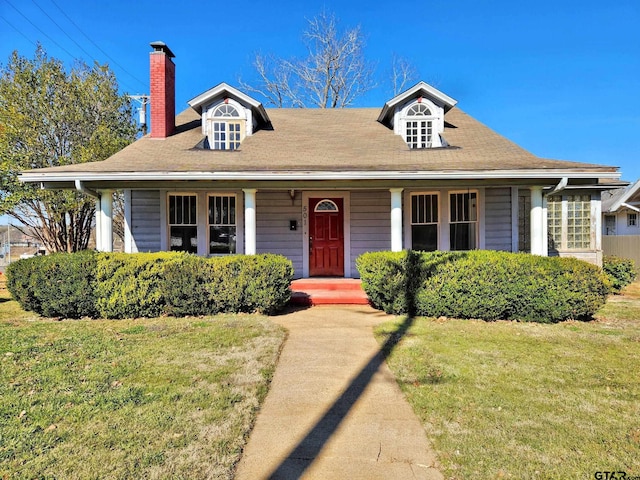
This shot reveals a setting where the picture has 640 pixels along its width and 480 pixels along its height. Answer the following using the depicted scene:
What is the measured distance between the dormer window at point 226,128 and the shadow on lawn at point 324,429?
311 inches

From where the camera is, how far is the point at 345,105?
24.1 metres

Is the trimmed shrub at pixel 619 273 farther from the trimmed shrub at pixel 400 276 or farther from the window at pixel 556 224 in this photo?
the trimmed shrub at pixel 400 276

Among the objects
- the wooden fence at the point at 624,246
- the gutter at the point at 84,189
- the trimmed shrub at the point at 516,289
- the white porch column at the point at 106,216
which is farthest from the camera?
the wooden fence at the point at 624,246

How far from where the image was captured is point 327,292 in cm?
884

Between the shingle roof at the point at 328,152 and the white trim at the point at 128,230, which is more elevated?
the shingle roof at the point at 328,152

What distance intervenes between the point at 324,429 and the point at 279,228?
785 centimetres

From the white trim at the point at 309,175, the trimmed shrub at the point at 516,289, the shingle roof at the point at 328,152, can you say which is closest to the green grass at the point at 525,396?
the trimmed shrub at the point at 516,289

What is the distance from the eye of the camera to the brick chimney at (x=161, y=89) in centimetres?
1031

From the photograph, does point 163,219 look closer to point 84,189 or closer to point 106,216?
point 106,216

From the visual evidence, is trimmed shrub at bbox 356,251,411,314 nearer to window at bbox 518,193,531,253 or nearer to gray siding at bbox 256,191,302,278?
gray siding at bbox 256,191,302,278

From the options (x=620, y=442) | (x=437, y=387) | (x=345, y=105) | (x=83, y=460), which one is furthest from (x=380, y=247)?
(x=345, y=105)

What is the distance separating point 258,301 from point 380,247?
4.71 metres

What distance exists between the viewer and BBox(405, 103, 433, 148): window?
10648 mm

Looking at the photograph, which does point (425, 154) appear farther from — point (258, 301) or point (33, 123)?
point (33, 123)
